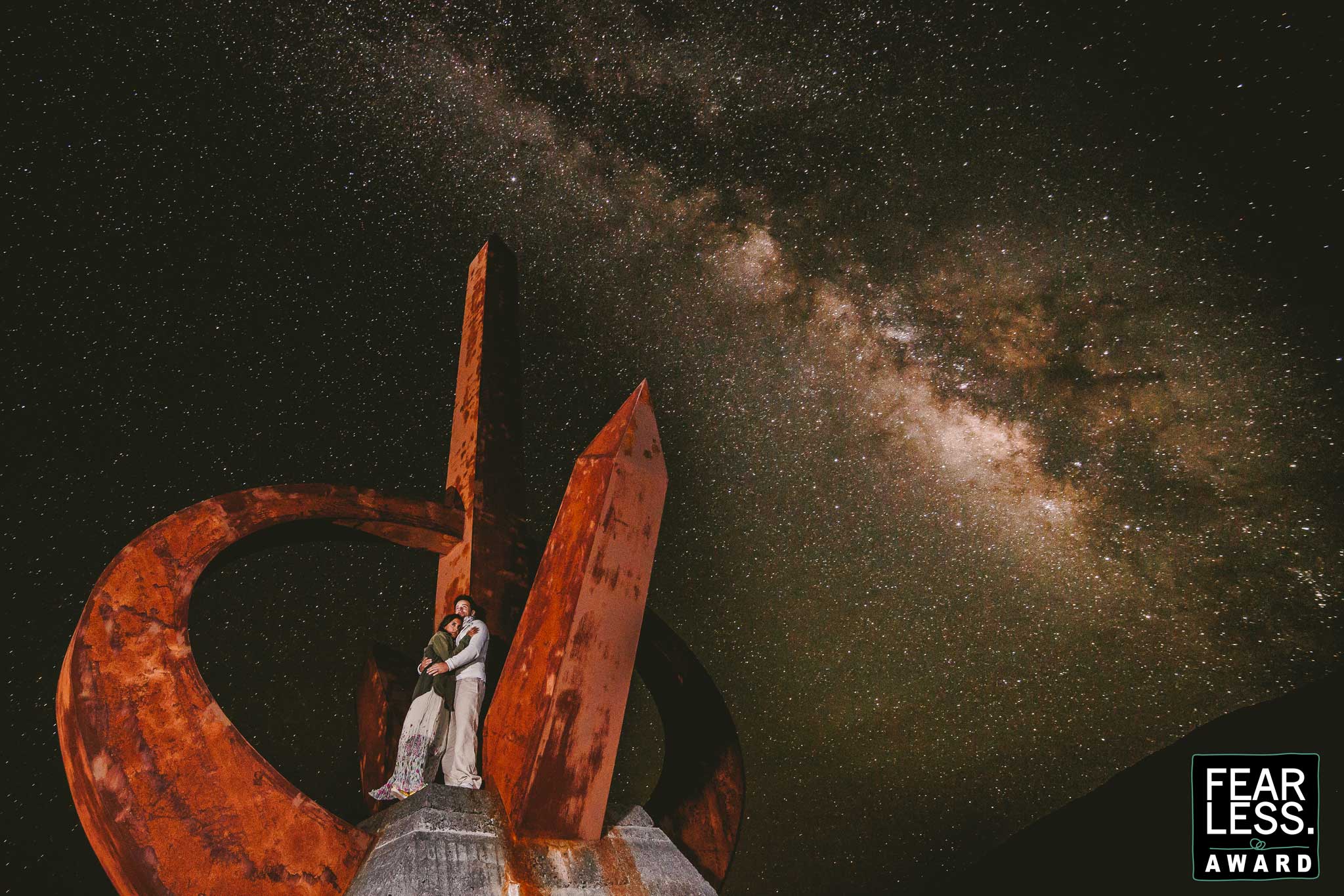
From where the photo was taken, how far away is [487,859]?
111 inches

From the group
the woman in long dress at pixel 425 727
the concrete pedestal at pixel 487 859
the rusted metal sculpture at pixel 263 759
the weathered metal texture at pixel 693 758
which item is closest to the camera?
the concrete pedestal at pixel 487 859

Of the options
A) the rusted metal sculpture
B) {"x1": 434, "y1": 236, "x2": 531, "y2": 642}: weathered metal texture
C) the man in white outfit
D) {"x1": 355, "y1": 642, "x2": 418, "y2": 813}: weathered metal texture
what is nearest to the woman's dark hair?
the man in white outfit

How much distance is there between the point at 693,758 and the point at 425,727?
92.1 inches

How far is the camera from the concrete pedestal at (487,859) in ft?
8.67

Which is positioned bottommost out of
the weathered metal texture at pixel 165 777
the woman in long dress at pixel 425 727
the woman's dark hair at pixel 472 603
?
the weathered metal texture at pixel 165 777

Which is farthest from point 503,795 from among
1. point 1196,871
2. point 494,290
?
point 1196,871

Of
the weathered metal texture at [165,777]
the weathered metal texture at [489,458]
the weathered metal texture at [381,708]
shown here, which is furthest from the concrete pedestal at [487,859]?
the weathered metal texture at [489,458]

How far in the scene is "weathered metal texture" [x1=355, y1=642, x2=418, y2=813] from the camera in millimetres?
4867

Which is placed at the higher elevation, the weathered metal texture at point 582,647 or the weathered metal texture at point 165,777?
the weathered metal texture at point 582,647

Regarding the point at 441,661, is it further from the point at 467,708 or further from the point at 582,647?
the point at 582,647

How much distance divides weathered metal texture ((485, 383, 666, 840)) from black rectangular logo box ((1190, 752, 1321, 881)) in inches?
275

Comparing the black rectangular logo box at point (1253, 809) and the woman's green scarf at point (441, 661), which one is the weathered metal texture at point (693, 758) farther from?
the black rectangular logo box at point (1253, 809)

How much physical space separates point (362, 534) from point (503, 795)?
265cm

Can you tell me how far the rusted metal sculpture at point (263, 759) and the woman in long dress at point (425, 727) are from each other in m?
0.69
